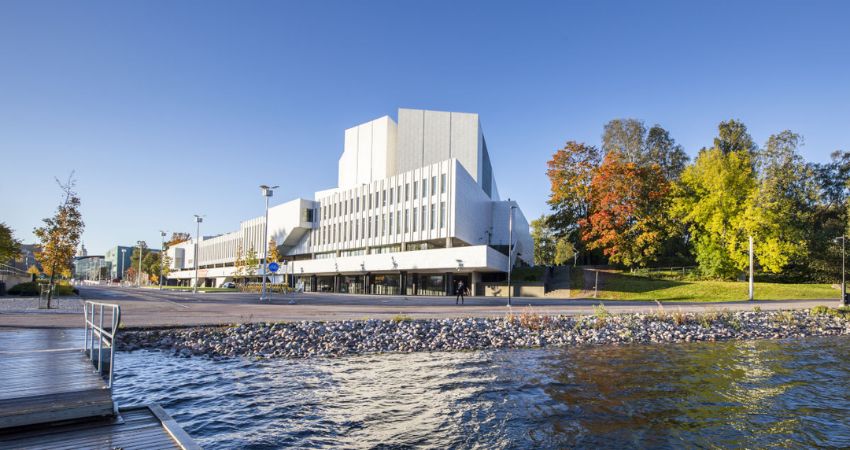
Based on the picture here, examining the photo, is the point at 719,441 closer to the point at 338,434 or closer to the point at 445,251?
the point at 338,434

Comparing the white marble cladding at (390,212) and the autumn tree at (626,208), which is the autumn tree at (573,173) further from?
the white marble cladding at (390,212)

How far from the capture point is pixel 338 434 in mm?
7070

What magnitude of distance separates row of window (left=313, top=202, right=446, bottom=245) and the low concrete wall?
29.6ft

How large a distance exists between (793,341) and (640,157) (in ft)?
165

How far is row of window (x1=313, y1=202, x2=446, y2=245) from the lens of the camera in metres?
56.2

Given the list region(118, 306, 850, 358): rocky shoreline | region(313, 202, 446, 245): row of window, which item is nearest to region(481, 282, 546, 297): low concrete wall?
region(313, 202, 446, 245): row of window

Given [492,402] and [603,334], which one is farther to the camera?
[603,334]

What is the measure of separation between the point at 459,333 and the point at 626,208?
38.2 meters

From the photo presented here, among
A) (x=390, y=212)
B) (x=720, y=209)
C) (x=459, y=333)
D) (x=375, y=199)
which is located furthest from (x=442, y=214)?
(x=459, y=333)

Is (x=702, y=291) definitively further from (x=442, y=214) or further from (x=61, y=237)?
(x=61, y=237)

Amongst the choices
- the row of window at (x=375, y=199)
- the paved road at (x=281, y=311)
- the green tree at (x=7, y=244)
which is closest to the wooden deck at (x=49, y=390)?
the paved road at (x=281, y=311)

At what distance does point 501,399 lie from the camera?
360 inches

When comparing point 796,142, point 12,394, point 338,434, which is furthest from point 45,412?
point 796,142

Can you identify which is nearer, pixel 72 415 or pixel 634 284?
pixel 72 415
